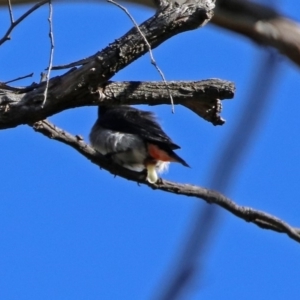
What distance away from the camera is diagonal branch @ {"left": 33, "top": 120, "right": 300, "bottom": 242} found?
322 centimetres

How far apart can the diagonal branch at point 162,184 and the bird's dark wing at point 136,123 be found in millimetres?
717

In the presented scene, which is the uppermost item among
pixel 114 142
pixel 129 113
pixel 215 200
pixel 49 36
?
pixel 129 113

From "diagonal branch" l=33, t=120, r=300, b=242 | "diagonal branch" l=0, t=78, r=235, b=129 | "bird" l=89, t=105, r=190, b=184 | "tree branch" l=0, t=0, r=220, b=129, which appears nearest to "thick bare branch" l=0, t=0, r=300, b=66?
"tree branch" l=0, t=0, r=220, b=129

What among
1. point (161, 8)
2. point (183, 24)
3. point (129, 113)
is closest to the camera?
point (183, 24)

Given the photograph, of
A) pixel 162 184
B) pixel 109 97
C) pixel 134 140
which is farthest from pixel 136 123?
pixel 109 97

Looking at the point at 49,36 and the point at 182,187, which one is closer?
the point at 49,36

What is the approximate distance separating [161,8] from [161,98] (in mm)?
328

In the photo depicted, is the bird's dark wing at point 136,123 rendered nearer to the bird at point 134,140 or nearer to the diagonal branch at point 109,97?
the bird at point 134,140

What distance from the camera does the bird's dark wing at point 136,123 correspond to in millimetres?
4898

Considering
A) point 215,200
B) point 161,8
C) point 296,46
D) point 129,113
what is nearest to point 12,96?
point 161,8

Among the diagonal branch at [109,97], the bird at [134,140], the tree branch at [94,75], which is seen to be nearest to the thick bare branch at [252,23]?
the tree branch at [94,75]

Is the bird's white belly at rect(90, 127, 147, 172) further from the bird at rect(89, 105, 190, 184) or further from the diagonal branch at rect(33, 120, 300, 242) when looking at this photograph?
the diagonal branch at rect(33, 120, 300, 242)

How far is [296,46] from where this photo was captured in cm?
163

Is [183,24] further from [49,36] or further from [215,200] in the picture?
[215,200]
